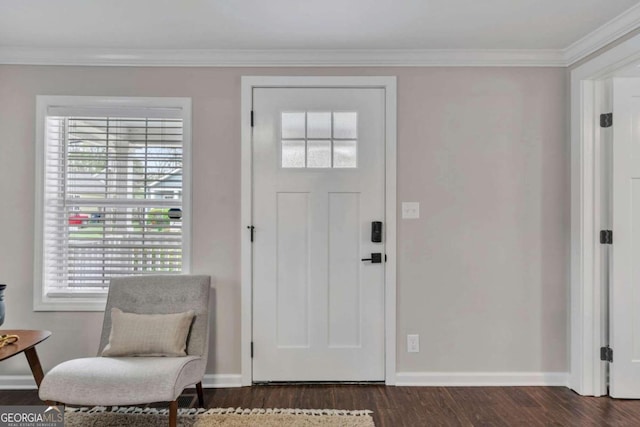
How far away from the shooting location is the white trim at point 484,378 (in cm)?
270

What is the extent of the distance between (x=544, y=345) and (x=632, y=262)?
0.77m

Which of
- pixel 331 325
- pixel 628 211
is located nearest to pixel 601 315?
pixel 628 211

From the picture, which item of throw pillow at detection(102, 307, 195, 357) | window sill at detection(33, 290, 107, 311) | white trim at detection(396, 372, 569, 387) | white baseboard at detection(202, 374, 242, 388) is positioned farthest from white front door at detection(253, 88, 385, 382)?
window sill at detection(33, 290, 107, 311)

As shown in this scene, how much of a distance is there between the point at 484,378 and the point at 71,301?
287 cm

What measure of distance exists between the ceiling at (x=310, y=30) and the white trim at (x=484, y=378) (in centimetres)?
214

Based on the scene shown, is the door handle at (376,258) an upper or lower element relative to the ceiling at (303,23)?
lower

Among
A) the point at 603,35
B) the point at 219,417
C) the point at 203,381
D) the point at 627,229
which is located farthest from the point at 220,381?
the point at 603,35

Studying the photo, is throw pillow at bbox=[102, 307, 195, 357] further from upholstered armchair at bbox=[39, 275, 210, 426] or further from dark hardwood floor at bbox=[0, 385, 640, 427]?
dark hardwood floor at bbox=[0, 385, 640, 427]

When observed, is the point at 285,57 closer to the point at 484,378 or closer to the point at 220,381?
the point at 220,381

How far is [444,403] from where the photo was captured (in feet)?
8.11

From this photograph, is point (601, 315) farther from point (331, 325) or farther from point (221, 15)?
point (221, 15)

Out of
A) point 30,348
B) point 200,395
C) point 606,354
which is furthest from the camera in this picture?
point 606,354

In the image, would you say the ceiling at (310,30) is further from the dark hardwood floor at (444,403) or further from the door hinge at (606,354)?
the dark hardwood floor at (444,403)

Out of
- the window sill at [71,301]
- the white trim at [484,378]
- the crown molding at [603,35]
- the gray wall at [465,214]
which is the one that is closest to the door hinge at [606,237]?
the gray wall at [465,214]
